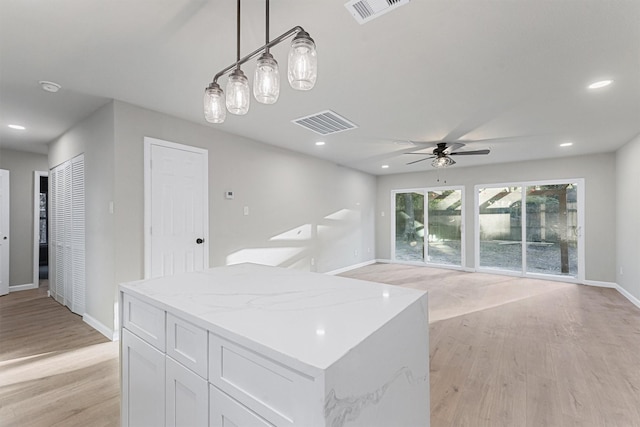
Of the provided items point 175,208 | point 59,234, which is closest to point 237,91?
point 175,208

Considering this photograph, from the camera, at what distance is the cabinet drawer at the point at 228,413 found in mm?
844

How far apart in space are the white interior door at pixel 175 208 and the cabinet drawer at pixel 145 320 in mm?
1837

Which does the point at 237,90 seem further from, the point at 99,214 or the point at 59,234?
the point at 59,234

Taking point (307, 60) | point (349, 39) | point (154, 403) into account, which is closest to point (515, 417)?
point (154, 403)

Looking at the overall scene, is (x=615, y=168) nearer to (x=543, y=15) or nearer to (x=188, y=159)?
(x=543, y=15)

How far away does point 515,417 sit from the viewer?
181 cm

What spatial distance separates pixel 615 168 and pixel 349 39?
578cm

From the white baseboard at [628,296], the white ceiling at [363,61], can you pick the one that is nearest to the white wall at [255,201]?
the white ceiling at [363,61]

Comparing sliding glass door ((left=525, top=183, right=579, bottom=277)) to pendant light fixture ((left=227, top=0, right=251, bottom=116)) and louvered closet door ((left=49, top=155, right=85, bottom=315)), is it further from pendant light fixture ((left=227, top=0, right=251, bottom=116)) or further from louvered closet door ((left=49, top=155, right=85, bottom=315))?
louvered closet door ((left=49, top=155, right=85, bottom=315))

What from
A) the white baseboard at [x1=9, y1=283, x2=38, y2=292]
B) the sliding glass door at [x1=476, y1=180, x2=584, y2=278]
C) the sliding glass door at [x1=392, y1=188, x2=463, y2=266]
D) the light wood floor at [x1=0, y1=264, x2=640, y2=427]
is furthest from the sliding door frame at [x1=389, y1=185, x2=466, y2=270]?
the white baseboard at [x1=9, y1=283, x2=38, y2=292]

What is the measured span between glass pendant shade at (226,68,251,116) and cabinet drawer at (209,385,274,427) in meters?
1.17

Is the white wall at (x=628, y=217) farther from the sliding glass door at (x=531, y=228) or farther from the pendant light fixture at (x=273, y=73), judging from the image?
the pendant light fixture at (x=273, y=73)

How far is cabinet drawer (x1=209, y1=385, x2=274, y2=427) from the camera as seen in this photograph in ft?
2.77

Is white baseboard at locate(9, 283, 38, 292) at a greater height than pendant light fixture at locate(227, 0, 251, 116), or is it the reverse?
pendant light fixture at locate(227, 0, 251, 116)
